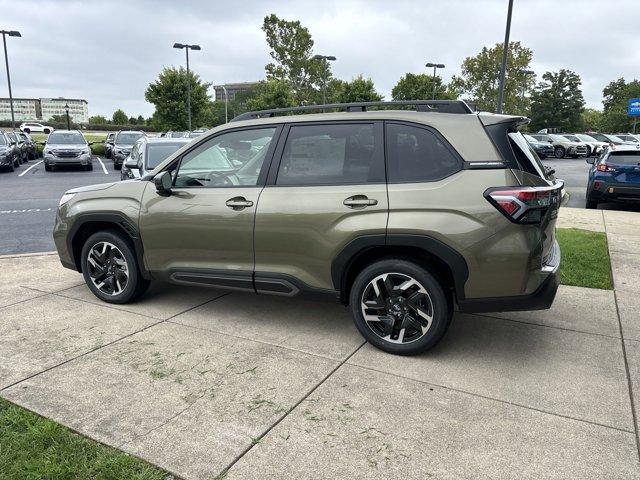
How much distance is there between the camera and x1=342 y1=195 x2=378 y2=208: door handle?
12.1ft

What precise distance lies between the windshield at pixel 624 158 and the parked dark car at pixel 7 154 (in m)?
19.6

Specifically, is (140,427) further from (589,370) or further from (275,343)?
(589,370)

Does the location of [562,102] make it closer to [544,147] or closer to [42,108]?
[544,147]

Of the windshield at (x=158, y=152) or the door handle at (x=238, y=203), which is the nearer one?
the door handle at (x=238, y=203)

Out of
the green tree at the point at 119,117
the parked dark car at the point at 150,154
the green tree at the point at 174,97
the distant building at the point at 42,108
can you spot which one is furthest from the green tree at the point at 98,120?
the parked dark car at the point at 150,154

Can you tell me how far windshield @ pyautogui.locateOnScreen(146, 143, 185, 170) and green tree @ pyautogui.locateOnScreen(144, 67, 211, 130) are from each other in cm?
3057

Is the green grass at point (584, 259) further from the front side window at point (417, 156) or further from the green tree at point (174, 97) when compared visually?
the green tree at point (174, 97)

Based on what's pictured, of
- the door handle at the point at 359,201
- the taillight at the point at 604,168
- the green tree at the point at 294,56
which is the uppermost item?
the green tree at the point at 294,56

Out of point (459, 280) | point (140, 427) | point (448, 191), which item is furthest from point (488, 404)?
point (140, 427)

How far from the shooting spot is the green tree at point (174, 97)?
3888cm

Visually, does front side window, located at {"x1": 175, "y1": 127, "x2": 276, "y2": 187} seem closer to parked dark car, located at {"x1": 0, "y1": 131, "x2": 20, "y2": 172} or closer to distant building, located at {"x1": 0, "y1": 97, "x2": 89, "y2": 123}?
parked dark car, located at {"x1": 0, "y1": 131, "x2": 20, "y2": 172}

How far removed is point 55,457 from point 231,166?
2.93 meters

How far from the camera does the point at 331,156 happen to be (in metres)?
3.94

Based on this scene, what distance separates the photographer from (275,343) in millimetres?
4051
